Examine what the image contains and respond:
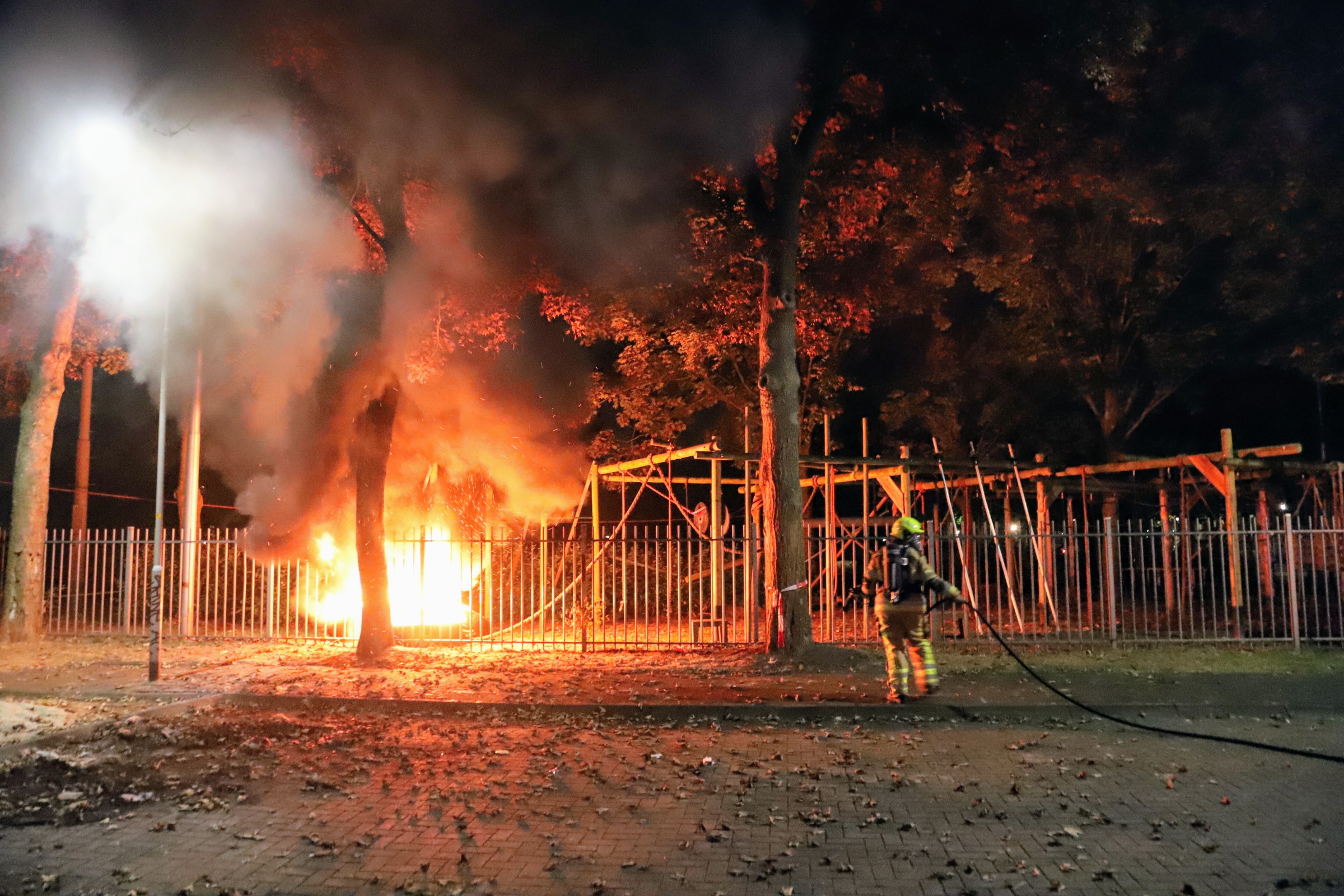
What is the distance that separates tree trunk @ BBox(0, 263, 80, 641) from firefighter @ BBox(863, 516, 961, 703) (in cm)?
1378

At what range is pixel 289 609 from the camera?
52.4 ft

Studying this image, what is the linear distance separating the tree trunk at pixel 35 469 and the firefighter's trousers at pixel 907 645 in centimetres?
1386

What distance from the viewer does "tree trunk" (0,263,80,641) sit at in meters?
15.6

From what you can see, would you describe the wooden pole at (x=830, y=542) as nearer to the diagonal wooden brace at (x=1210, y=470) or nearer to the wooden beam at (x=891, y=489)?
the wooden beam at (x=891, y=489)

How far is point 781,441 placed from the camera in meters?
12.4

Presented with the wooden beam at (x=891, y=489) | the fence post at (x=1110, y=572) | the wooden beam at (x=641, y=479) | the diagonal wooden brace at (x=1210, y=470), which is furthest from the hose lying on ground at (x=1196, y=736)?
the wooden beam at (x=641, y=479)

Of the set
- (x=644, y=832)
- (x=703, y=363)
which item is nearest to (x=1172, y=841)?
(x=644, y=832)

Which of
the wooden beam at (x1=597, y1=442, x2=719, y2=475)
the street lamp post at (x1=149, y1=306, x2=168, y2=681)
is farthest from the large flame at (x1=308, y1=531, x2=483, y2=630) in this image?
the street lamp post at (x1=149, y1=306, x2=168, y2=681)

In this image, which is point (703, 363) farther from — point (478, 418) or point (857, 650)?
point (857, 650)

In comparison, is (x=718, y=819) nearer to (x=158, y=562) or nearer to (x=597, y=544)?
(x=158, y=562)

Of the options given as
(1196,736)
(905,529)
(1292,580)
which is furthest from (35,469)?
(1292,580)

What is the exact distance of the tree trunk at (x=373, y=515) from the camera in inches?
504

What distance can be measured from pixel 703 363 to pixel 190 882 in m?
17.5

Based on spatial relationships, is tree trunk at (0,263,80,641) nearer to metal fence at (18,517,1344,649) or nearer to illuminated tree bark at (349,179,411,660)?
metal fence at (18,517,1344,649)
